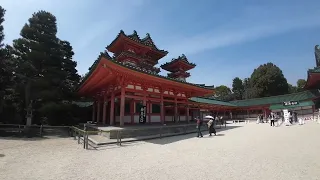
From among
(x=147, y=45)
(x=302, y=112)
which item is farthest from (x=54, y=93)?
(x=302, y=112)

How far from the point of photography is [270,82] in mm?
55594

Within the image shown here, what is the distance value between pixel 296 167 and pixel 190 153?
3525mm

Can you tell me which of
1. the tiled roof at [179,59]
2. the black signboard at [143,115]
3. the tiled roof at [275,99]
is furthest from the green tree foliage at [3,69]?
the tiled roof at [275,99]

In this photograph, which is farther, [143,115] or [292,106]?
[292,106]

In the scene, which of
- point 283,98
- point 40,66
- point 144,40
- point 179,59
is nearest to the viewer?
point 40,66

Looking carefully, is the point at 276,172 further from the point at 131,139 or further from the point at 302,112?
the point at 302,112

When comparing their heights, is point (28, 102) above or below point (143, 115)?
above

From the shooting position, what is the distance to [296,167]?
18.1ft

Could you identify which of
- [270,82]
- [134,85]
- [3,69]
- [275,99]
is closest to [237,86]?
[270,82]

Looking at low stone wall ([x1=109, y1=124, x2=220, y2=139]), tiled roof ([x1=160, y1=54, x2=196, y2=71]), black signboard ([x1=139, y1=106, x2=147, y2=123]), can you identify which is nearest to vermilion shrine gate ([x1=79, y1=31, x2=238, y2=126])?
black signboard ([x1=139, y1=106, x2=147, y2=123])

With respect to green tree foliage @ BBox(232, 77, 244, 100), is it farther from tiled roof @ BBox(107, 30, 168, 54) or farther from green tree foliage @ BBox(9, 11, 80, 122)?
green tree foliage @ BBox(9, 11, 80, 122)

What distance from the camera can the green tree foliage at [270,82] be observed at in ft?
183

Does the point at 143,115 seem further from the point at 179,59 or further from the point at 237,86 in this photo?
the point at 237,86

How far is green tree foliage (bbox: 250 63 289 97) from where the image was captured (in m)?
55.7
